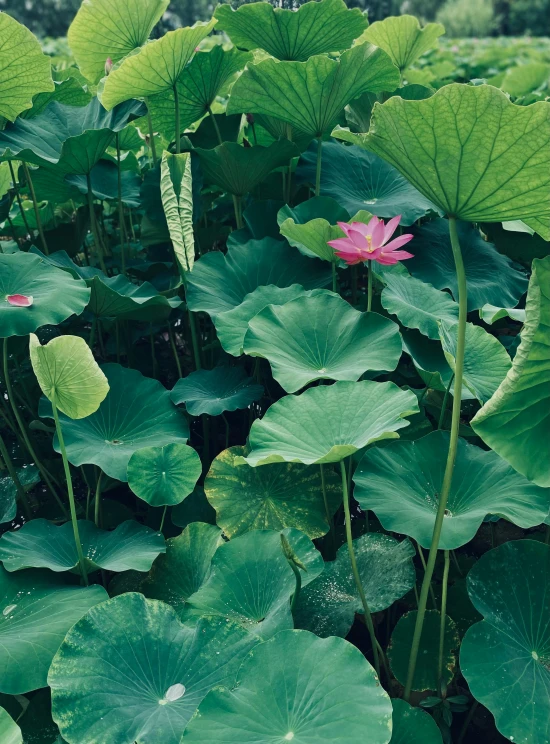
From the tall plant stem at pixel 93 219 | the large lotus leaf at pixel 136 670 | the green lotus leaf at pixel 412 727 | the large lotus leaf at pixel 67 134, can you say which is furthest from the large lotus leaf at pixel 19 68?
the green lotus leaf at pixel 412 727

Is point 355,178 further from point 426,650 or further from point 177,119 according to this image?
point 426,650

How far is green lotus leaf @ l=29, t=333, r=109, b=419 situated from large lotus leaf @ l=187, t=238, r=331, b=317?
0.54 meters

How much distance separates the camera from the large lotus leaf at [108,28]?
150cm

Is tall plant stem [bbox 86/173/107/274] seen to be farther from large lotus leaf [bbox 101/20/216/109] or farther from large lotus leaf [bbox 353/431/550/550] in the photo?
large lotus leaf [bbox 353/431/550/550]

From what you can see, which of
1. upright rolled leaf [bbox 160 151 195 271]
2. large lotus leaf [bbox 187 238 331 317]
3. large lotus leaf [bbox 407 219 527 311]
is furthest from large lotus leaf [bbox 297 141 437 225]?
upright rolled leaf [bbox 160 151 195 271]

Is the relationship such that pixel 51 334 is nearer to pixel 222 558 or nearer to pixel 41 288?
pixel 41 288

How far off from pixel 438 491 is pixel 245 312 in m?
0.50

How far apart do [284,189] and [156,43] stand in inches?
20.9

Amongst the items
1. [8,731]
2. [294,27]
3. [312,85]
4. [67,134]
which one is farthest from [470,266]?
[8,731]

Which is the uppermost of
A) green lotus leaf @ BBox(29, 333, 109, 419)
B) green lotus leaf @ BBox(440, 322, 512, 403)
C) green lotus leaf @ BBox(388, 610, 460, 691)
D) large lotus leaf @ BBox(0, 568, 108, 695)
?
green lotus leaf @ BBox(29, 333, 109, 419)

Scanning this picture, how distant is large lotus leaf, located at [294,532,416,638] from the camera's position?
994 millimetres

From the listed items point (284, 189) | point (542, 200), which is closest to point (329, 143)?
point (284, 189)

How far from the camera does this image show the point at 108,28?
5.16ft

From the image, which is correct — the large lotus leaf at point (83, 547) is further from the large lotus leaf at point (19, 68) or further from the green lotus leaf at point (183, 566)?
the large lotus leaf at point (19, 68)
